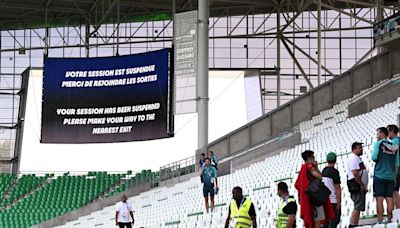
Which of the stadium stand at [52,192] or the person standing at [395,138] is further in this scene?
the stadium stand at [52,192]

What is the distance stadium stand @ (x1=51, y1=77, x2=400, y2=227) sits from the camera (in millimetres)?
17750

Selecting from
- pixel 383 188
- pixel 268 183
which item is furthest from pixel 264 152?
pixel 383 188

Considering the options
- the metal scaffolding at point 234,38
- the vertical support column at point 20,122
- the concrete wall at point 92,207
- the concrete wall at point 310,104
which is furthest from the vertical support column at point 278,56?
the concrete wall at point 92,207

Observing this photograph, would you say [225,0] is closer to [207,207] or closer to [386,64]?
A: [386,64]

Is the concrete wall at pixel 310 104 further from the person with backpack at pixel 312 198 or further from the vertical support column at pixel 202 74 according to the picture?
the person with backpack at pixel 312 198

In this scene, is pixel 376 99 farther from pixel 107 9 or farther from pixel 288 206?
pixel 288 206

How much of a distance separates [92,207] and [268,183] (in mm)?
15560

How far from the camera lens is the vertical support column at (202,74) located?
34216 millimetres

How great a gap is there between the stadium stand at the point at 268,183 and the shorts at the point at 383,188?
1.10m

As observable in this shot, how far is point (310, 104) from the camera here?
122 feet

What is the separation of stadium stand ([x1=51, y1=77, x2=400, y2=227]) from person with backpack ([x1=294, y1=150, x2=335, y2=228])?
1911mm

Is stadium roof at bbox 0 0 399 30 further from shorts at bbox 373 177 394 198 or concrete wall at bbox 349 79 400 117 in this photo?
shorts at bbox 373 177 394 198

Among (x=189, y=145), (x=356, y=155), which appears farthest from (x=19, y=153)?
(x=356, y=155)

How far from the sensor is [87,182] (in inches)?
1590
